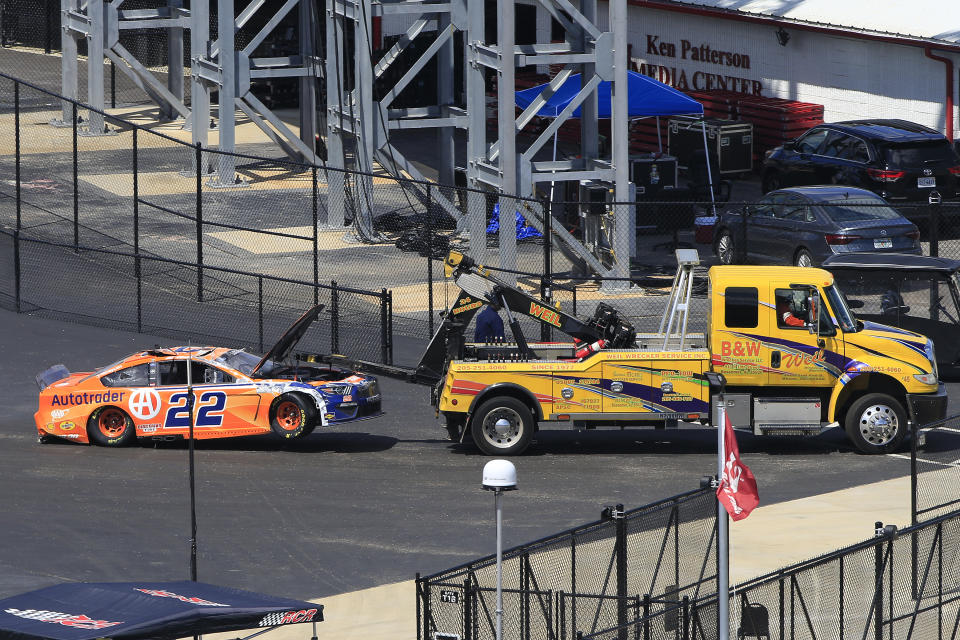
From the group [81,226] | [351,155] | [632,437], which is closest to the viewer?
[632,437]

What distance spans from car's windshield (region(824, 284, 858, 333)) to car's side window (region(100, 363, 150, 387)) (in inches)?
314

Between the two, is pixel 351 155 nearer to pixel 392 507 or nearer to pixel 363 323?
pixel 363 323

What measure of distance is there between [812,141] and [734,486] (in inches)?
854

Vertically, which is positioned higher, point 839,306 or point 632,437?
point 839,306

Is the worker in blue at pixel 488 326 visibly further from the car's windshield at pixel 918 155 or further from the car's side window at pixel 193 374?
the car's windshield at pixel 918 155

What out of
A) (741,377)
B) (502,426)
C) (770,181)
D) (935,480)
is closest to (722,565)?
(935,480)

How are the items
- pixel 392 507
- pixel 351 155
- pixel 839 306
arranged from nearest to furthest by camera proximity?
pixel 392 507 → pixel 839 306 → pixel 351 155

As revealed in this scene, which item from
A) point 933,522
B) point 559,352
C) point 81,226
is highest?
point 81,226

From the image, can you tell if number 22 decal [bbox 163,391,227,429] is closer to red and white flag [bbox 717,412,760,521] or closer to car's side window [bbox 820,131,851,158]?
red and white flag [bbox 717,412,760,521]

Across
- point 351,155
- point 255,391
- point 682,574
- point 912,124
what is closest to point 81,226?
point 351,155

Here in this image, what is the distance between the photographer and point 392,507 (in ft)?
60.2

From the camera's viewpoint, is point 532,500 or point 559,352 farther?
point 559,352

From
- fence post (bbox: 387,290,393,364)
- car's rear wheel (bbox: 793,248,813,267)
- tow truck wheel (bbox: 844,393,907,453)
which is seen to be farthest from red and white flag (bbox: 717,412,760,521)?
car's rear wheel (bbox: 793,248,813,267)

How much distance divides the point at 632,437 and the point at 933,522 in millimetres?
8311
